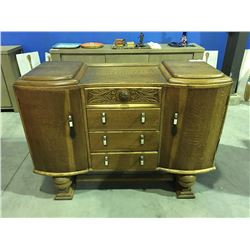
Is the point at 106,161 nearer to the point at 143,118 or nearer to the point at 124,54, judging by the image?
the point at 143,118

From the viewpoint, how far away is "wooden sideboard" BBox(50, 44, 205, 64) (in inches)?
96.7

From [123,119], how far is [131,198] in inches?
25.1

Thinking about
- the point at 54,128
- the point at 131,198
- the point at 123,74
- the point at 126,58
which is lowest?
the point at 131,198

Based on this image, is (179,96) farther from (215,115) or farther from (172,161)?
(172,161)

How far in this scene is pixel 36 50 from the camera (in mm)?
2922

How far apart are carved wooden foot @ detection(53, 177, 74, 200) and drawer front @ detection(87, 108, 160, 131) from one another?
445mm

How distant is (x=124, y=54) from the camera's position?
2480mm

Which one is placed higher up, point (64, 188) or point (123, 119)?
point (123, 119)

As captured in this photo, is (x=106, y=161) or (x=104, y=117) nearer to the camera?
(x=104, y=117)

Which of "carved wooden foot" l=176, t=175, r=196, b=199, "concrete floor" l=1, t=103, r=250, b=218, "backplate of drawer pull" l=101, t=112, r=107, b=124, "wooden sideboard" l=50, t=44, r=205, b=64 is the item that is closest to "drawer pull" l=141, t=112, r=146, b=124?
"backplate of drawer pull" l=101, t=112, r=107, b=124

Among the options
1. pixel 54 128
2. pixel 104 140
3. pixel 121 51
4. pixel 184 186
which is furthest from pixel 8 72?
pixel 184 186

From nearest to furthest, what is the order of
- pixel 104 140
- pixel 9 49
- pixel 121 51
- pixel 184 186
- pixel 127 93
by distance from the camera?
pixel 127 93
pixel 104 140
pixel 184 186
pixel 121 51
pixel 9 49

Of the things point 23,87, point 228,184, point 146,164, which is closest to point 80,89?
point 23,87

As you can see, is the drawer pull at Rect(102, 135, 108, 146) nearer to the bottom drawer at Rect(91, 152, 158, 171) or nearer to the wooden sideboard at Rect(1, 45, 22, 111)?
the bottom drawer at Rect(91, 152, 158, 171)
